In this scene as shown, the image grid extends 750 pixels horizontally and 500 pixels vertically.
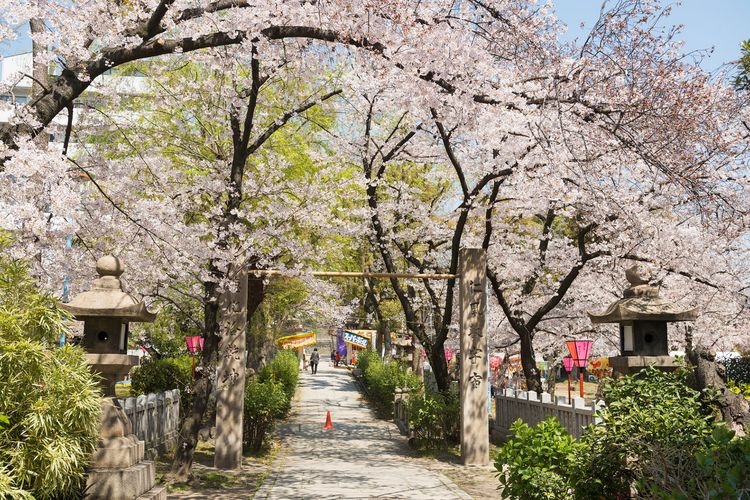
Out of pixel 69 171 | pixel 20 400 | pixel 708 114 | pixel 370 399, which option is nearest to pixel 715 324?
pixel 708 114

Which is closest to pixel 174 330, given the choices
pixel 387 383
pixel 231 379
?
pixel 387 383

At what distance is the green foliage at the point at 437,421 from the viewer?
17.5 meters

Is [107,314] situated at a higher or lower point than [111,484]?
higher

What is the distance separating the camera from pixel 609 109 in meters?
7.32

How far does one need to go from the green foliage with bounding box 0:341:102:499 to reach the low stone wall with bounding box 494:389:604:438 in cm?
686

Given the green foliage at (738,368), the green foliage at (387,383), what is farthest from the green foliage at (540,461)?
the green foliage at (738,368)

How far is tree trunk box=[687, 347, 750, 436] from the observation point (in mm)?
9117

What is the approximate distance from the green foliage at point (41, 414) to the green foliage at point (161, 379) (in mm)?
11663

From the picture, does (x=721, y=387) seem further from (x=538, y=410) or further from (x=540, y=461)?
(x=538, y=410)

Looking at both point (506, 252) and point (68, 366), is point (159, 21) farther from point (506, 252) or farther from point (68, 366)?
point (506, 252)

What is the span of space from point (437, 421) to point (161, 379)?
22.5 ft

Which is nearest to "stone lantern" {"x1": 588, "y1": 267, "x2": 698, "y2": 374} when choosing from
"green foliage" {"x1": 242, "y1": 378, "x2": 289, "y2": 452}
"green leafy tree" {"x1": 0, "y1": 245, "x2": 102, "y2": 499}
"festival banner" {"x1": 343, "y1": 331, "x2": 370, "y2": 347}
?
"green leafy tree" {"x1": 0, "y1": 245, "x2": 102, "y2": 499}

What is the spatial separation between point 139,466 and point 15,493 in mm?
1964

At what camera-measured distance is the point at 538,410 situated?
16.1m
